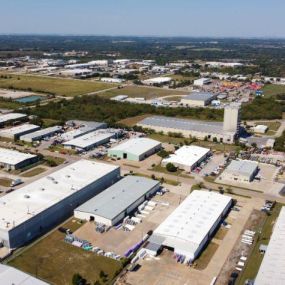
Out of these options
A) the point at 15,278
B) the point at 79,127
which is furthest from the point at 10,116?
the point at 15,278

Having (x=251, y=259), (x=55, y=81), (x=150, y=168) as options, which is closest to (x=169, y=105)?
(x=150, y=168)

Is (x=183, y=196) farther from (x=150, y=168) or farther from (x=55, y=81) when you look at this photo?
(x=55, y=81)

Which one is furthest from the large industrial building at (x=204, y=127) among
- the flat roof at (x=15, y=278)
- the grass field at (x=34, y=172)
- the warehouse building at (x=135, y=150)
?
the flat roof at (x=15, y=278)

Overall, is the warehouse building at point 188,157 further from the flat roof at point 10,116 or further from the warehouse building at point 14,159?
the flat roof at point 10,116

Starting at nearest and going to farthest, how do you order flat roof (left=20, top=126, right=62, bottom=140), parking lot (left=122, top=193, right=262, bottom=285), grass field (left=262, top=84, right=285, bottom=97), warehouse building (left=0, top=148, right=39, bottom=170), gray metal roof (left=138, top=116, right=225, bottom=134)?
parking lot (left=122, top=193, right=262, bottom=285) < warehouse building (left=0, top=148, right=39, bottom=170) < flat roof (left=20, top=126, right=62, bottom=140) < gray metal roof (left=138, top=116, right=225, bottom=134) < grass field (left=262, top=84, right=285, bottom=97)

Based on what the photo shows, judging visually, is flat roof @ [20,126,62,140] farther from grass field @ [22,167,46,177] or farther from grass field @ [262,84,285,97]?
grass field @ [262,84,285,97]

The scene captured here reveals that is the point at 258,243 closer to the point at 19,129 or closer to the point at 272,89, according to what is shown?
the point at 19,129

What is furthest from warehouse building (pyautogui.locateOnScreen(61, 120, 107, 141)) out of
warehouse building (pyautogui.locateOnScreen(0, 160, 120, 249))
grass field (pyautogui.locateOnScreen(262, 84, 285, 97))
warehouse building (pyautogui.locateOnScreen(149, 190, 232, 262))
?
grass field (pyautogui.locateOnScreen(262, 84, 285, 97))
